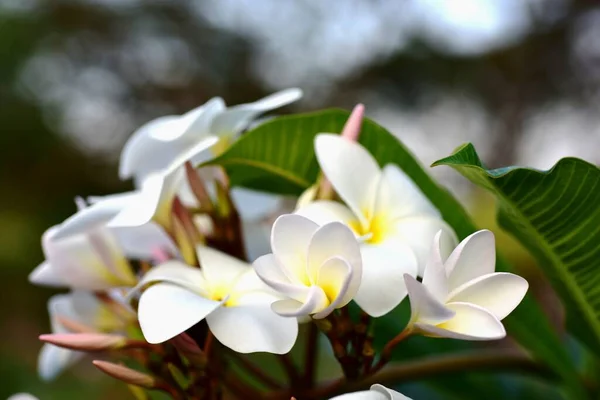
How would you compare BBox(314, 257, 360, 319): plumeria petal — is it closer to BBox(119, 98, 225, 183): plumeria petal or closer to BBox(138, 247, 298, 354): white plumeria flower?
BBox(138, 247, 298, 354): white plumeria flower

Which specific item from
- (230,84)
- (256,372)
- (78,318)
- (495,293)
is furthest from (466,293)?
(230,84)

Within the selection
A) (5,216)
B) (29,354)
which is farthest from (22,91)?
(29,354)

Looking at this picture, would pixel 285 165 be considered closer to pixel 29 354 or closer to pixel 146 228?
pixel 146 228

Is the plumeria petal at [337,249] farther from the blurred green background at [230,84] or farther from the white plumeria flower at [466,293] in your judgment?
the blurred green background at [230,84]

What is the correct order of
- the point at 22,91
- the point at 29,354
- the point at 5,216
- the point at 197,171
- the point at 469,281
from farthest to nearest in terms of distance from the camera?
the point at 22,91, the point at 5,216, the point at 29,354, the point at 197,171, the point at 469,281

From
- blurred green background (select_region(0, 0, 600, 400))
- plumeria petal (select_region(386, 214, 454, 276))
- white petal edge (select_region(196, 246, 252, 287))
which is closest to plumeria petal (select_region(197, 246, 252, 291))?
white petal edge (select_region(196, 246, 252, 287))

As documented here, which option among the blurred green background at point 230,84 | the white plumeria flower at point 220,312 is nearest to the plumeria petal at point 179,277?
the white plumeria flower at point 220,312

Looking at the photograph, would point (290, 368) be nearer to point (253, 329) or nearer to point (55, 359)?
point (253, 329)
